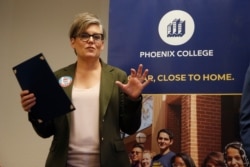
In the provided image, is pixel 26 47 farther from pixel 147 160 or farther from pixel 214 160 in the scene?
pixel 214 160

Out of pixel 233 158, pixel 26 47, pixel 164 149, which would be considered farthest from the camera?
pixel 26 47

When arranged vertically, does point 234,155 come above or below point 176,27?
below

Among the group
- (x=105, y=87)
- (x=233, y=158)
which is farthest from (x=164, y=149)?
(x=105, y=87)

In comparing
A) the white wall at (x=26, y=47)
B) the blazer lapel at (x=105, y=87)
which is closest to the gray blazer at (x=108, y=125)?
the blazer lapel at (x=105, y=87)

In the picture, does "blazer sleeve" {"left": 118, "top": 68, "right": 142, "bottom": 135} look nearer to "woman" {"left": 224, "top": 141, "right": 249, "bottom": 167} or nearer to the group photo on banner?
the group photo on banner

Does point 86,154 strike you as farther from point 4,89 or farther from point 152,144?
point 4,89

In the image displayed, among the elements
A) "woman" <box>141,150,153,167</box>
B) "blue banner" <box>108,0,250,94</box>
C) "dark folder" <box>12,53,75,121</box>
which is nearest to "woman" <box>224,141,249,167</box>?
"blue banner" <box>108,0,250,94</box>

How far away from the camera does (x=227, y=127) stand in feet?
6.87

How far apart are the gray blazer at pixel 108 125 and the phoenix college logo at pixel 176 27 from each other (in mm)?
552

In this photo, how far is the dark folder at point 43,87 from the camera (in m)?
1.67

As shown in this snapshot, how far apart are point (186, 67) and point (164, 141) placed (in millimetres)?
489

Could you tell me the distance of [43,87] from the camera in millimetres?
1708

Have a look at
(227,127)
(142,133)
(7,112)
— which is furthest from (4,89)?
(227,127)

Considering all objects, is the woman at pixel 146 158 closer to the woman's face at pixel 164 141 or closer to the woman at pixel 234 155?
the woman's face at pixel 164 141
